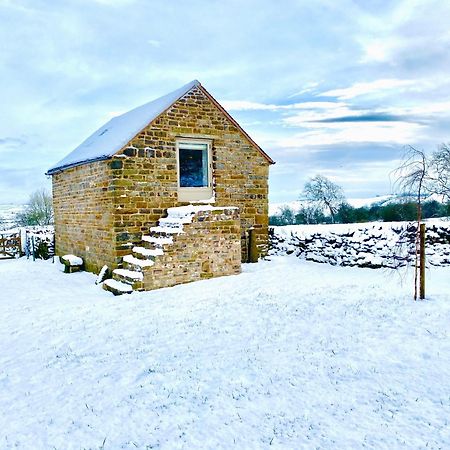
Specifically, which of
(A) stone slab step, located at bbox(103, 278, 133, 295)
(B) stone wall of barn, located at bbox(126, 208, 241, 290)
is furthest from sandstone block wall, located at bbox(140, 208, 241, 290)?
(A) stone slab step, located at bbox(103, 278, 133, 295)

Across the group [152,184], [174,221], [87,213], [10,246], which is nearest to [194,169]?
[152,184]

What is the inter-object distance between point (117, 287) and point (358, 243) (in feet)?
29.1

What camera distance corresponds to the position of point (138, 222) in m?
12.6

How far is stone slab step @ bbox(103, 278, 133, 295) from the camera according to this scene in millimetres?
10680

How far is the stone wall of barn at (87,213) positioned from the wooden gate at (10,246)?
467 cm

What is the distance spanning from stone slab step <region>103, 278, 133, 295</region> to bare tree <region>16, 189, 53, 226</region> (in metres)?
40.9

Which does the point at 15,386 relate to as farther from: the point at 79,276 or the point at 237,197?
the point at 237,197

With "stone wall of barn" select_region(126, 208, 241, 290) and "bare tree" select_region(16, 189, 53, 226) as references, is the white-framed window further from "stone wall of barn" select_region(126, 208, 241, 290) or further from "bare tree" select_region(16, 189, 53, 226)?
"bare tree" select_region(16, 189, 53, 226)

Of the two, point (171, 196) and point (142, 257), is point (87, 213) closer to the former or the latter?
point (171, 196)

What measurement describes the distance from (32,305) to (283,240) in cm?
1024

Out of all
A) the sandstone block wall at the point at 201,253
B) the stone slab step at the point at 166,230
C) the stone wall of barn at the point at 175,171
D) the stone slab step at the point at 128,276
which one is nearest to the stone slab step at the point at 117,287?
the stone slab step at the point at 128,276

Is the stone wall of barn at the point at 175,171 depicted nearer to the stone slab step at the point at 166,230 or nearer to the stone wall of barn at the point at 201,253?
the stone slab step at the point at 166,230

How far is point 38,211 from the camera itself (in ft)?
171

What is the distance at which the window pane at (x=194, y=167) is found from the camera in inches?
539
